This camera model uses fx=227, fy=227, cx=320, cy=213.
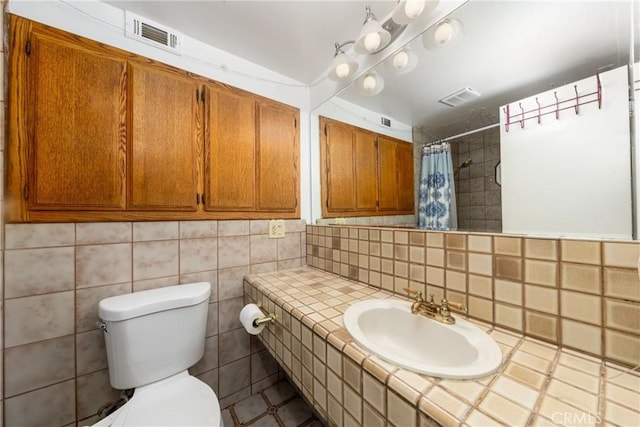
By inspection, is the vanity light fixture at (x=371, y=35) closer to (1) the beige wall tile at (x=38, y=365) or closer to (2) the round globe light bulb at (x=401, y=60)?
(2) the round globe light bulb at (x=401, y=60)

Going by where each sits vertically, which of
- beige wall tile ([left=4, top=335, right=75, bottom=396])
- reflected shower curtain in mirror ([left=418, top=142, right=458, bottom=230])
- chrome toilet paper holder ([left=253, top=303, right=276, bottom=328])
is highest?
reflected shower curtain in mirror ([left=418, top=142, right=458, bottom=230])

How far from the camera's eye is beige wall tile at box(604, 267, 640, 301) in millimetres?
548

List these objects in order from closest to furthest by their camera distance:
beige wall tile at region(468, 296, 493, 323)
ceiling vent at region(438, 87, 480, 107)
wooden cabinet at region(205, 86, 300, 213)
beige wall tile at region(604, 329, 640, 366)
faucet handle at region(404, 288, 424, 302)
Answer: beige wall tile at region(604, 329, 640, 366) → beige wall tile at region(468, 296, 493, 323) → faucet handle at region(404, 288, 424, 302) → ceiling vent at region(438, 87, 480, 107) → wooden cabinet at region(205, 86, 300, 213)

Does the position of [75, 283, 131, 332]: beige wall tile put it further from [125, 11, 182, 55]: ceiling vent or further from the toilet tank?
[125, 11, 182, 55]: ceiling vent

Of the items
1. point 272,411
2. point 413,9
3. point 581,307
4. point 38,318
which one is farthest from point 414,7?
point 272,411

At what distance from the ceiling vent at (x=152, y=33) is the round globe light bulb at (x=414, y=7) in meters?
1.20

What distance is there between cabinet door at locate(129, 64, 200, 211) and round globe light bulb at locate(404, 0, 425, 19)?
1146mm

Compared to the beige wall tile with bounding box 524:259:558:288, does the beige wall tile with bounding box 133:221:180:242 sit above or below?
above

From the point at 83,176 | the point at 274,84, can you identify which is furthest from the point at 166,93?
the point at 274,84

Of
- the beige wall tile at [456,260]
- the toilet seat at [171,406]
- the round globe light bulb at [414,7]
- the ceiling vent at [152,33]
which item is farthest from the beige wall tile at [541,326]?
the ceiling vent at [152,33]

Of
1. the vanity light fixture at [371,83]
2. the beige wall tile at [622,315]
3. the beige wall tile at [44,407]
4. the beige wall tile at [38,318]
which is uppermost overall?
the vanity light fixture at [371,83]

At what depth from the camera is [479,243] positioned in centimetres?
79

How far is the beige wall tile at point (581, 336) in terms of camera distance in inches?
23.2

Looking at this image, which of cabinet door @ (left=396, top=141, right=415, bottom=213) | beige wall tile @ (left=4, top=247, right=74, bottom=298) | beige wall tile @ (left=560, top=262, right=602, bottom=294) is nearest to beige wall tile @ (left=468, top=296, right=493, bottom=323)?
beige wall tile @ (left=560, top=262, right=602, bottom=294)
